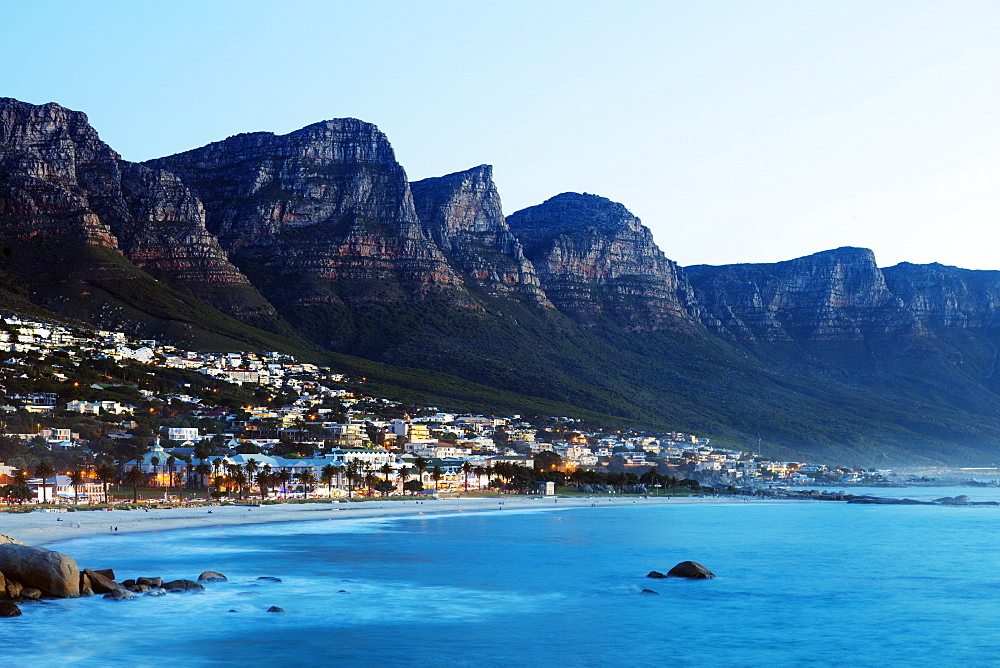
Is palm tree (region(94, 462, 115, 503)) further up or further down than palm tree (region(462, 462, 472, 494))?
further up

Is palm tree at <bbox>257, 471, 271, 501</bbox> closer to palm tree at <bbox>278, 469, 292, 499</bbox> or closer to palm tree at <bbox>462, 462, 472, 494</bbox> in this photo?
palm tree at <bbox>278, 469, 292, 499</bbox>

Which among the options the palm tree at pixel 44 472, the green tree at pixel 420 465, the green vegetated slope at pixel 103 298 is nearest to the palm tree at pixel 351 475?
the green tree at pixel 420 465

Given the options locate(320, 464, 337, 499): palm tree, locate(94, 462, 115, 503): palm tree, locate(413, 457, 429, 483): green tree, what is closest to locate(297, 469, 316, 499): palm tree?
locate(320, 464, 337, 499): palm tree

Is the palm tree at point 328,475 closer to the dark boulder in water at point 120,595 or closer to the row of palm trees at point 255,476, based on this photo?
the row of palm trees at point 255,476

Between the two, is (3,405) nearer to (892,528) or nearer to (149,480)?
(149,480)

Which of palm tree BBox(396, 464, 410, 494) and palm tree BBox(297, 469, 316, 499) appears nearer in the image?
palm tree BBox(297, 469, 316, 499)

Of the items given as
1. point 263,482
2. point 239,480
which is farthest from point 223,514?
point 263,482

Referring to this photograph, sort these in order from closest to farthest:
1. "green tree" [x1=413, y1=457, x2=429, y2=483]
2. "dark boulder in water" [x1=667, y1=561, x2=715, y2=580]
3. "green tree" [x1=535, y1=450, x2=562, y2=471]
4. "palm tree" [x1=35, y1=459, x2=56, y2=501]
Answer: "dark boulder in water" [x1=667, y1=561, x2=715, y2=580] < "palm tree" [x1=35, y1=459, x2=56, y2=501] < "green tree" [x1=413, y1=457, x2=429, y2=483] < "green tree" [x1=535, y1=450, x2=562, y2=471]

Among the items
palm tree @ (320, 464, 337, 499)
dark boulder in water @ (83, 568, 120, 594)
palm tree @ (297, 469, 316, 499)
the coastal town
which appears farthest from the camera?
palm tree @ (320, 464, 337, 499)
